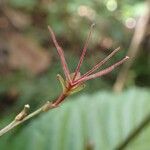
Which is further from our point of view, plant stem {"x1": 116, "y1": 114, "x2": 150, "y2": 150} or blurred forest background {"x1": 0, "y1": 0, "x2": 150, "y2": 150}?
blurred forest background {"x1": 0, "y1": 0, "x2": 150, "y2": 150}

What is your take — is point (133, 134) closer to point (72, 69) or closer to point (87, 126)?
point (87, 126)

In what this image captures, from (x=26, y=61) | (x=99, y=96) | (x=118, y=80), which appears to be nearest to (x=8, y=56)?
(x=26, y=61)

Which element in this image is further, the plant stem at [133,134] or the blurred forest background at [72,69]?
the blurred forest background at [72,69]

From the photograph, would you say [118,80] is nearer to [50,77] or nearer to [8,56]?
[50,77]

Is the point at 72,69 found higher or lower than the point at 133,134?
lower

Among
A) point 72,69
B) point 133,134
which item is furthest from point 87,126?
point 72,69
